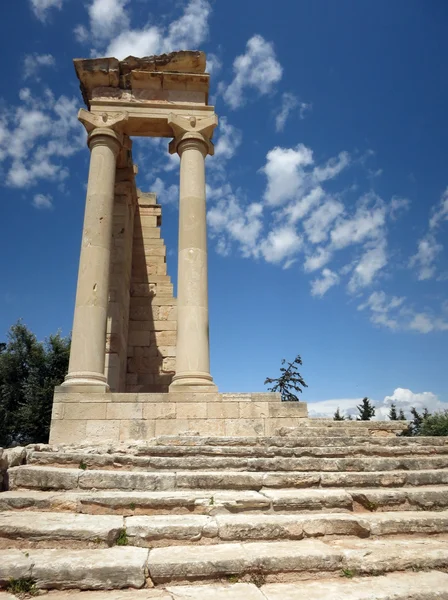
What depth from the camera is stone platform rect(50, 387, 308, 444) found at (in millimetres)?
13875

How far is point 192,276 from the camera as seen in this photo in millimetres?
16031

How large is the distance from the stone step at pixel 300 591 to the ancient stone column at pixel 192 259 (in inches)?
383

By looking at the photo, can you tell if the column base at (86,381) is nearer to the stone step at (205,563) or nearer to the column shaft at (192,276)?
the column shaft at (192,276)

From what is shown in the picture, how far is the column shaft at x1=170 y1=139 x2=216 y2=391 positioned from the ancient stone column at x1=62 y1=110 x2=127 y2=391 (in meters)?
2.62

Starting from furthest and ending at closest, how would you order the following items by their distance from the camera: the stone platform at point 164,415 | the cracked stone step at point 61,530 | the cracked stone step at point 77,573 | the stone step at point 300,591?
the stone platform at point 164,415 < the cracked stone step at point 61,530 < the cracked stone step at point 77,573 < the stone step at point 300,591

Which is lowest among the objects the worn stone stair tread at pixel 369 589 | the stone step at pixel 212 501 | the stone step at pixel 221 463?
the worn stone stair tread at pixel 369 589

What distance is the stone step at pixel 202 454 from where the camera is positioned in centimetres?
856

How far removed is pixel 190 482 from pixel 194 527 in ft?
5.22

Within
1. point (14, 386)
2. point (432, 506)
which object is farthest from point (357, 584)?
point (14, 386)

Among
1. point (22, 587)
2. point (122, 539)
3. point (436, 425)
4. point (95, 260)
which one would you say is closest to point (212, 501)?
point (122, 539)

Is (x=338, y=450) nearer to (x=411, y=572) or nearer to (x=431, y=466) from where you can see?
(x=431, y=466)

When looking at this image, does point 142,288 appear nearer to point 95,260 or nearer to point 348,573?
point 95,260

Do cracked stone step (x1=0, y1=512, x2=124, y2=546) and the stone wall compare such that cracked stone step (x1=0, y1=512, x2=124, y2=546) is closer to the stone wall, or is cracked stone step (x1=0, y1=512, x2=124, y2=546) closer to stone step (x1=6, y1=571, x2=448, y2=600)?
stone step (x1=6, y1=571, x2=448, y2=600)

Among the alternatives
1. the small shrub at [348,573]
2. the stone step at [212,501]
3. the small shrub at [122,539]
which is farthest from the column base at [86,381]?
the small shrub at [348,573]
